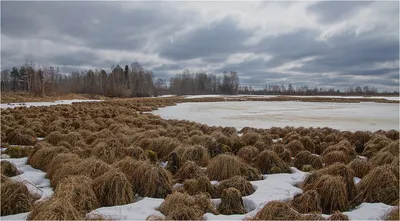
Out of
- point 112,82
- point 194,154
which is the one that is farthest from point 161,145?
point 112,82

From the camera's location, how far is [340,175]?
5352 mm

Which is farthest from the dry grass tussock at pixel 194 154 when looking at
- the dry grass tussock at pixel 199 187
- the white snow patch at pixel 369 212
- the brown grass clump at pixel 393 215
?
the brown grass clump at pixel 393 215

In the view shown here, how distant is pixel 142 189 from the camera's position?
17.2ft

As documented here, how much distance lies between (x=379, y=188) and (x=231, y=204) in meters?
2.51

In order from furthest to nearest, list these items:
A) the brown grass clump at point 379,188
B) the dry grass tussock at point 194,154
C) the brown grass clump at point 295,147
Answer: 1. the brown grass clump at point 295,147
2. the dry grass tussock at point 194,154
3. the brown grass clump at point 379,188

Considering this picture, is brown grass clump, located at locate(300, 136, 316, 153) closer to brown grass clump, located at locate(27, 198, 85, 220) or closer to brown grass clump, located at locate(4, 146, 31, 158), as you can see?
brown grass clump, located at locate(27, 198, 85, 220)

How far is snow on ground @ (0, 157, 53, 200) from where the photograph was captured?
16.7 feet

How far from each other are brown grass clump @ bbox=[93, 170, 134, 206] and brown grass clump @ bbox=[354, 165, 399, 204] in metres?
3.70

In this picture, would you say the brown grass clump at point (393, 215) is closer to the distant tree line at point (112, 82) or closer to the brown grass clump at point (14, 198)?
the brown grass clump at point (14, 198)

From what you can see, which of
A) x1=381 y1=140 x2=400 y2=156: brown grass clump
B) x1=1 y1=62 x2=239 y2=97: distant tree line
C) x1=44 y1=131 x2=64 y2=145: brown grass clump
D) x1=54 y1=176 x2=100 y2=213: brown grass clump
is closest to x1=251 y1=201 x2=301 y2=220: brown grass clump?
x1=54 y1=176 x2=100 y2=213: brown grass clump

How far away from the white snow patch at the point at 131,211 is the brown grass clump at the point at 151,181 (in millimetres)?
345

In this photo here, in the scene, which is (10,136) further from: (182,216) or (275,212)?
(275,212)

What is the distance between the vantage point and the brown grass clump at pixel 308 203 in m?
4.38

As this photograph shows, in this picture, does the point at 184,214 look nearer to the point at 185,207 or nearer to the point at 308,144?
the point at 185,207
